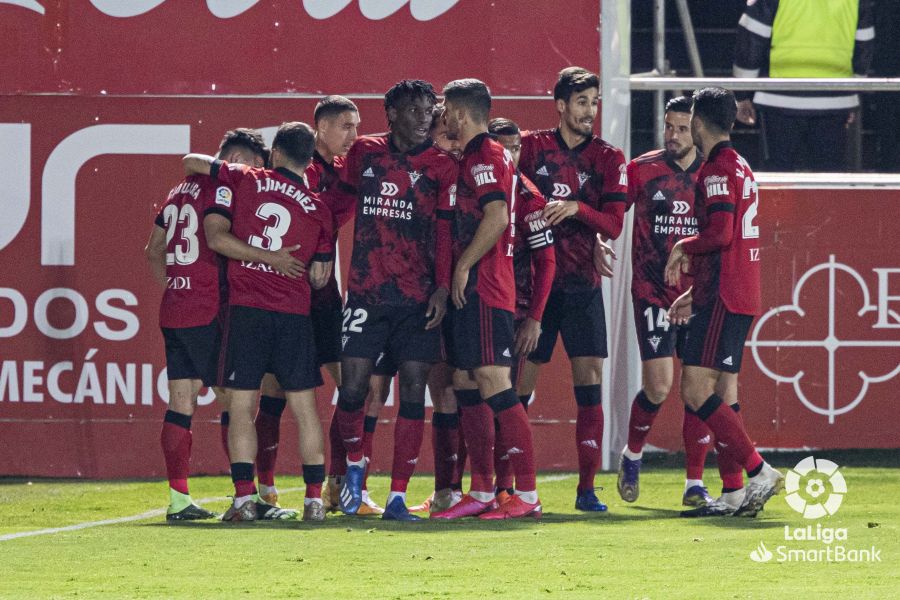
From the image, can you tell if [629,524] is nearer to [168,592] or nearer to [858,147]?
[168,592]

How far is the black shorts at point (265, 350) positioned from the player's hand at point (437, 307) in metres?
0.57

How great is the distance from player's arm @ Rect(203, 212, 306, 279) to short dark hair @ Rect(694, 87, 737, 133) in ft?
6.43

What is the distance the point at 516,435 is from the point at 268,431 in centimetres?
139

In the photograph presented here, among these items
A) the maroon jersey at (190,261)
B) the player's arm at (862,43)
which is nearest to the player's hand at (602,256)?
the maroon jersey at (190,261)

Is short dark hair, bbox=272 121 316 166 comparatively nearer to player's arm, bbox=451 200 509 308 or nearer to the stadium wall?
player's arm, bbox=451 200 509 308

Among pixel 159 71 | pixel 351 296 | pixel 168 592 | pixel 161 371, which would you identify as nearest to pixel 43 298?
pixel 161 371

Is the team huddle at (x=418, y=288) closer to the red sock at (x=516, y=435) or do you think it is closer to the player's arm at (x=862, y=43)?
the red sock at (x=516, y=435)

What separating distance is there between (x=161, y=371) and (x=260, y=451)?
209 centimetres

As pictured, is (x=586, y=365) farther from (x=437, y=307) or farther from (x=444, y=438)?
(x=437, y=307)

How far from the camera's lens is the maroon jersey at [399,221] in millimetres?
7297

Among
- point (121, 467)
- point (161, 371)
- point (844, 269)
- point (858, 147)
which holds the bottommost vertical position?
point (121, 467)

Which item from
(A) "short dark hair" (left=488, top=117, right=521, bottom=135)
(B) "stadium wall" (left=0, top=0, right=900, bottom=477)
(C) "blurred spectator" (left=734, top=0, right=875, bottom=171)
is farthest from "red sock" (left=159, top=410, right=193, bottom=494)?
(C) "blurred spectator" (left=734, top=0, right=875, bottom=171)

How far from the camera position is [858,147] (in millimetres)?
11188

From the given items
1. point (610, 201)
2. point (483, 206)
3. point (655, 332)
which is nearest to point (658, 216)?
point (610, 201)
